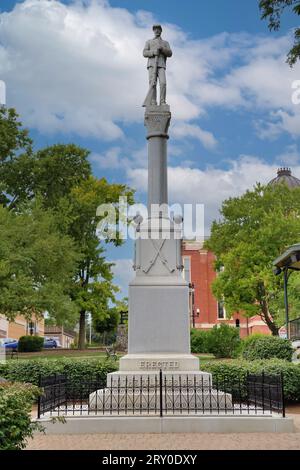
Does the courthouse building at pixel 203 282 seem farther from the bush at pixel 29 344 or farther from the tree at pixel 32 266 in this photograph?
the tree at pixel 32 266

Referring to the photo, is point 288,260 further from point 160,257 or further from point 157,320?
point 157,320

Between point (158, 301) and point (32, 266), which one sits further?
point (32, 266)

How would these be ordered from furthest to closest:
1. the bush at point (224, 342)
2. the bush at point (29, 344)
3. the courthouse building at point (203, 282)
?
the courthouse building at point (203, 282)
the bush at point (29, 344)
the bush at point (224, 342)

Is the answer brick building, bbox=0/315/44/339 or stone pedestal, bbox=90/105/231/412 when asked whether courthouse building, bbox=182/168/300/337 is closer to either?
brick building, bbox=0/315/44/339

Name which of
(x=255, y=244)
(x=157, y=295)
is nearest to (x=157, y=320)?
(x=157, y=295)

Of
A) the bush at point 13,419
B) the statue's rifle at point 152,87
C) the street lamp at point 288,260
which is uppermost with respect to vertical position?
the statue's rifle at point 152,87

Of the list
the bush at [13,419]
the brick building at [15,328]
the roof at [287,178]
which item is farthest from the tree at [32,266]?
the roof at [287,178]

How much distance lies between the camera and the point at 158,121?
14.6m

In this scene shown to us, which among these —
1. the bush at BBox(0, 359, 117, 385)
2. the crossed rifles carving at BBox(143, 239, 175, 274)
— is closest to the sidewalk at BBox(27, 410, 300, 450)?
the crossed rifles carving at BBox(143, 239, 175, 274)

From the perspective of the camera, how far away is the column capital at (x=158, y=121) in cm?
1460

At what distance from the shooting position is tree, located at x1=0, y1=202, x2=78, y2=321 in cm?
2534

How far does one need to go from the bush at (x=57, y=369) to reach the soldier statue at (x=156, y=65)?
7.98m

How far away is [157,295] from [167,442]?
182 inches
